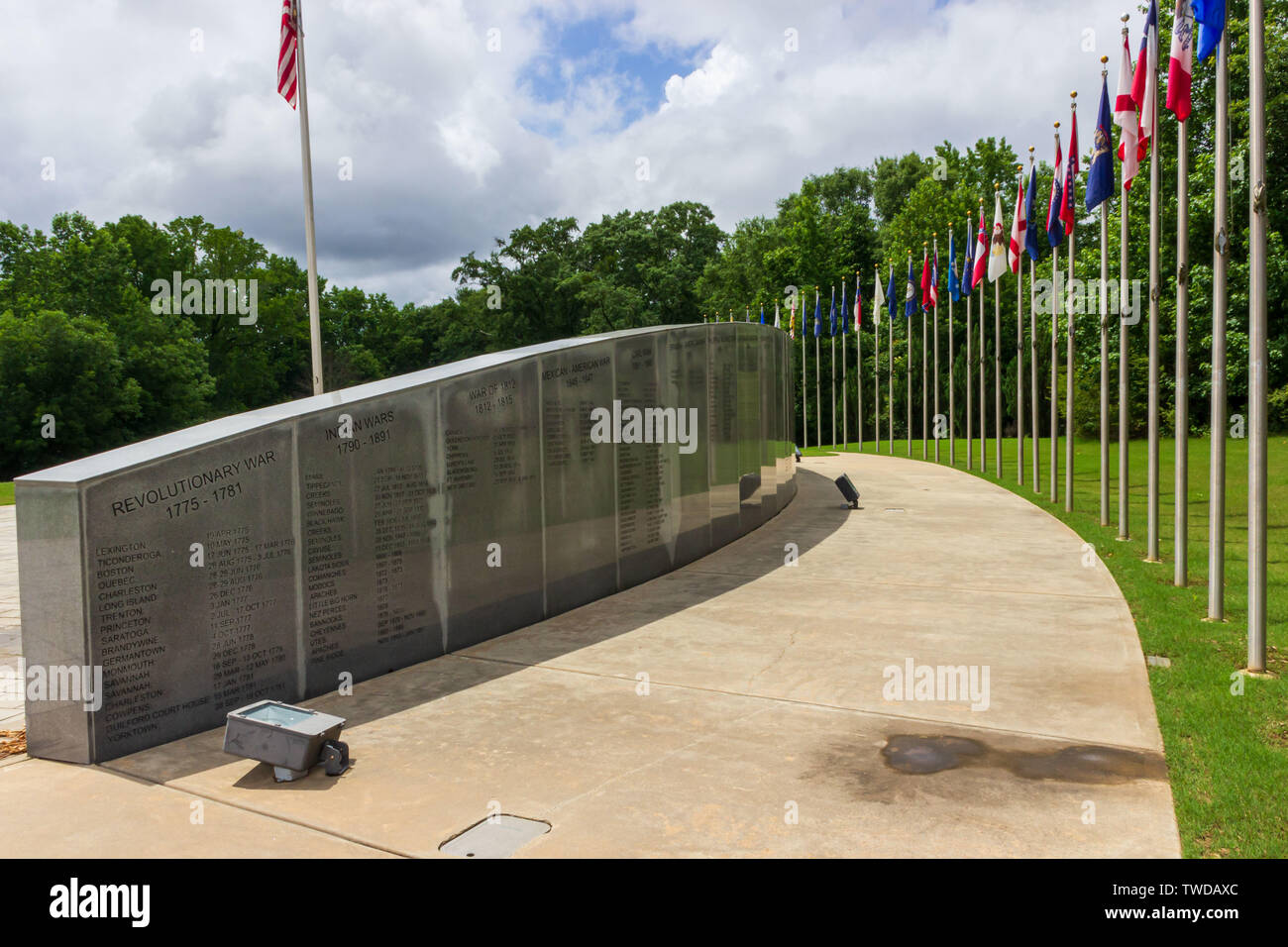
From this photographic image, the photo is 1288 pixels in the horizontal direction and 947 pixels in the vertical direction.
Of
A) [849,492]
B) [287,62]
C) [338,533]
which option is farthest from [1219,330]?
[287,62]

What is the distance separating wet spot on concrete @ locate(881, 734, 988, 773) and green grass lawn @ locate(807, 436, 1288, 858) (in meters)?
1.17

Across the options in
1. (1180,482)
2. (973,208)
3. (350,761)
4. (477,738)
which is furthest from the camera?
(973,208)

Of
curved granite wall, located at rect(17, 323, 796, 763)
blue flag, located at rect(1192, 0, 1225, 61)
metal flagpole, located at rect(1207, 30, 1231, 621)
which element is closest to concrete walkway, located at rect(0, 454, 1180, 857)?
curved granite wall, located at rect(17, 323, 796, 763)

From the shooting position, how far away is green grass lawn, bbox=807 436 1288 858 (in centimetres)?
501

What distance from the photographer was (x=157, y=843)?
4875mm

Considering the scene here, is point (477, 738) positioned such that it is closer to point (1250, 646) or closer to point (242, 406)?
point (1250, 646)

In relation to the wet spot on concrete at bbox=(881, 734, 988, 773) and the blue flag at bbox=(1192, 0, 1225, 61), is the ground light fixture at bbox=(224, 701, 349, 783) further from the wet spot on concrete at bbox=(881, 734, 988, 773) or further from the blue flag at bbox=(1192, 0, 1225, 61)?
the blue flag at bbox=(1192, 0, 1225, 61)

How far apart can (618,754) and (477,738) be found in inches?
40.6

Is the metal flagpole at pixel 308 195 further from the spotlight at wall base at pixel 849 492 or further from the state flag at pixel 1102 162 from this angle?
the state flag at pixel 1102 162

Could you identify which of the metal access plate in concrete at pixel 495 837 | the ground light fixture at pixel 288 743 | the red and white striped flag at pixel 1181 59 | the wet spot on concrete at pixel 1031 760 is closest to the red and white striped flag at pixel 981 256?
the red and white striped flag at pixel 1181 59

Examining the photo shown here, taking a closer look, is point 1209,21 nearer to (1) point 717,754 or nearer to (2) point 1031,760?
(2) point 1031,760

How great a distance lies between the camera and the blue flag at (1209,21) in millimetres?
8672

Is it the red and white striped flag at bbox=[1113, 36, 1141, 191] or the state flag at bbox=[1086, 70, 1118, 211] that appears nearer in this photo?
the red and white striped flag at bbox=[1113, 36, 1141, 191]
